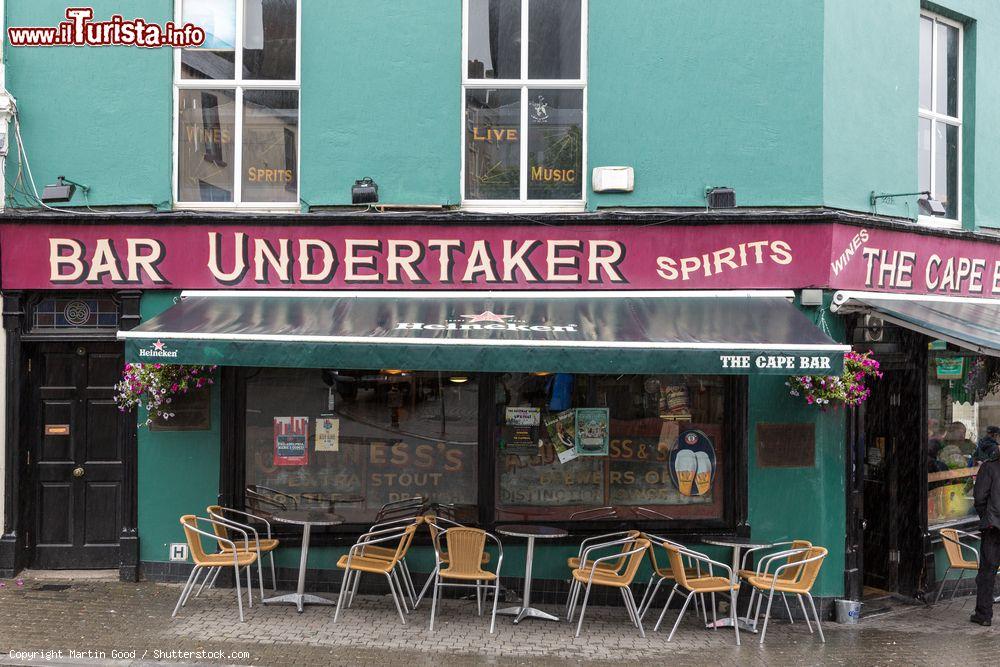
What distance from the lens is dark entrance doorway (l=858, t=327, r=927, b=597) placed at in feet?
31.2

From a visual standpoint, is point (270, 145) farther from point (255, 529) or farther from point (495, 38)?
point (255, 529)

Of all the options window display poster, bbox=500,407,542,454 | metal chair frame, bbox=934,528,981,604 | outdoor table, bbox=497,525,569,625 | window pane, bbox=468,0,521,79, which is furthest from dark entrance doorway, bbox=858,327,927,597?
window pane, bbox=468,0,521,79

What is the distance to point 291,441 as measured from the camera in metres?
9.27

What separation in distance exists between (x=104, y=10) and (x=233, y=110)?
1721mm

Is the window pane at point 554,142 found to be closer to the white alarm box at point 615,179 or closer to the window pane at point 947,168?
the white alarm box at point 615,179

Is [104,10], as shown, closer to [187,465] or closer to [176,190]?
[176,190]

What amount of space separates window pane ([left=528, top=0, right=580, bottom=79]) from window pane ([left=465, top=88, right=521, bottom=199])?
0.42 m

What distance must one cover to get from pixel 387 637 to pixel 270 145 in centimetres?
540

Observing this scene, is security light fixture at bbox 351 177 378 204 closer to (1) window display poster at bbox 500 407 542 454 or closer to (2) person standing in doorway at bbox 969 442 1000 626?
(1) window display poster at bbox 500 407 542 454

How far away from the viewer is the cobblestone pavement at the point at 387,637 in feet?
23.3

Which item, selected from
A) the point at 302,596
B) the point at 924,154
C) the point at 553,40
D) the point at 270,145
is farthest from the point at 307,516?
the point at 924,154

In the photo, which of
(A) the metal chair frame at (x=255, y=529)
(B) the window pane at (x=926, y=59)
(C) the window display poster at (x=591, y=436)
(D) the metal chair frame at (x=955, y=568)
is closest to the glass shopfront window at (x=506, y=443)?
(C) the window display poster at (x=591, y=436)

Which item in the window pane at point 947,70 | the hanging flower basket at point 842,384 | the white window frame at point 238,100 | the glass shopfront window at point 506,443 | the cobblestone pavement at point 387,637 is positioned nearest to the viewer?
the cobblestone pavement at point 387,637

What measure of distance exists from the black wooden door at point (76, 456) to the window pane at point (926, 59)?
32.6 feet
